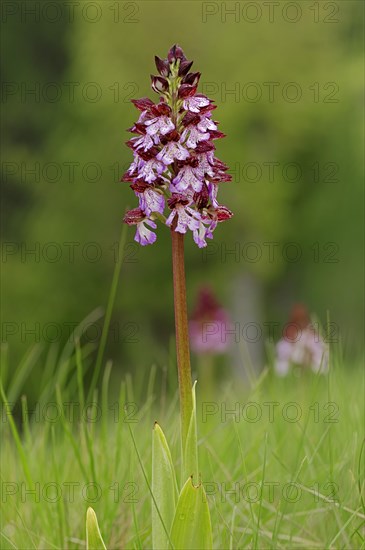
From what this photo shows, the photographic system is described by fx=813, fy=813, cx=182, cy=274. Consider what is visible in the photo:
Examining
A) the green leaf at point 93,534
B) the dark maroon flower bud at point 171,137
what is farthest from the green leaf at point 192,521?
the dark maroon flower bud at point 171,137

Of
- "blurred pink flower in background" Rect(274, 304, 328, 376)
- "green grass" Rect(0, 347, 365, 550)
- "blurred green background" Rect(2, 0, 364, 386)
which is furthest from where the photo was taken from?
"blurred green background" Rect(2, 0, 364, 386)

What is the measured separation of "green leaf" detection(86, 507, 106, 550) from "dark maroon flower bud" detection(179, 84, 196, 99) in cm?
116

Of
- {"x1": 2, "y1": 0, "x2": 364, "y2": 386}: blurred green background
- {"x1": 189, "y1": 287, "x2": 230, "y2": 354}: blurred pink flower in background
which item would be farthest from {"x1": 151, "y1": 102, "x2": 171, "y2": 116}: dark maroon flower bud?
{"x1": 2, "y1": 0, "x2": 364, "y2": 386}: blurred green background

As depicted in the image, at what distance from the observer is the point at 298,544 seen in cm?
286

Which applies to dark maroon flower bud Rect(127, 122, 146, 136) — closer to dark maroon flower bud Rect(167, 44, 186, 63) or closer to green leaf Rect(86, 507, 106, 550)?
dark maroon flower bud Rect(167, 44, 186, 63)

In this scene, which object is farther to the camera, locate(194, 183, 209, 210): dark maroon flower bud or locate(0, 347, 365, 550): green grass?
locate(0, 347, 365, 550): green grass

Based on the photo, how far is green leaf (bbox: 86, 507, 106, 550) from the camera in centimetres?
216

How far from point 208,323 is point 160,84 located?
579 cm

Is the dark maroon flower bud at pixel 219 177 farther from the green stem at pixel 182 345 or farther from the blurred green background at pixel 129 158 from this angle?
the blurred green background at pixel 129 158

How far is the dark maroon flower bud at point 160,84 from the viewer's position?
2.25m

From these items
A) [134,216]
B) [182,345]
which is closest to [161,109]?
[134,216]

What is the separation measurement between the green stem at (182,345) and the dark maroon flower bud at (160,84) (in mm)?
404

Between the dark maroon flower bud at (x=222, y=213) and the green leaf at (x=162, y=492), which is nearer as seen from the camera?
the green leaf at (x=162, y=492)

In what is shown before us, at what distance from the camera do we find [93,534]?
2.18m
